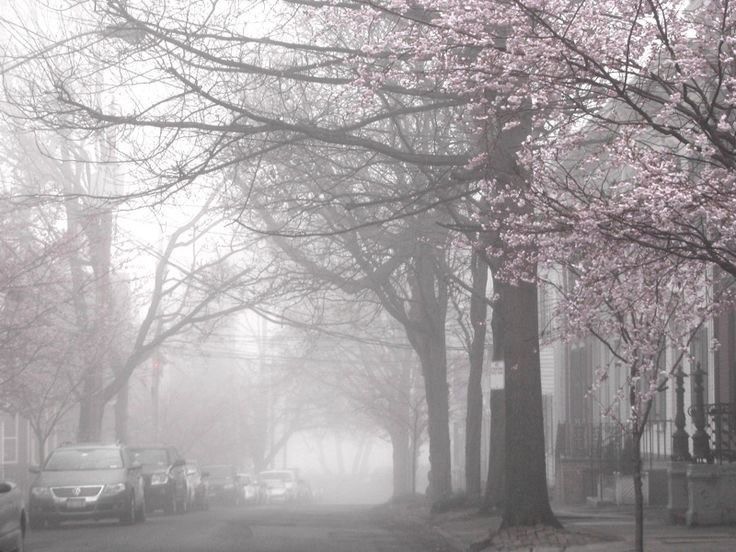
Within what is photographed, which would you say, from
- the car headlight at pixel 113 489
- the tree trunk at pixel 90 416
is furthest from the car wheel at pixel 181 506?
the car headlight at pixel 113 489

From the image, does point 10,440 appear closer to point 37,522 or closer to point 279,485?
point 279,485

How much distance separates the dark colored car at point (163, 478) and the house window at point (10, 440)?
1325 centimetres

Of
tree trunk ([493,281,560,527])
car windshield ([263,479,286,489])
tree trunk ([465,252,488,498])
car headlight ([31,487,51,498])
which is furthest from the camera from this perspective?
car windshield ([263,479,286,489])

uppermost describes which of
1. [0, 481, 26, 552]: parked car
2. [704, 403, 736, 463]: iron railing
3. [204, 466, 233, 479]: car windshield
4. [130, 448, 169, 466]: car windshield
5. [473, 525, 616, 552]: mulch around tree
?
[704, 403, 736, 463]: iron railing

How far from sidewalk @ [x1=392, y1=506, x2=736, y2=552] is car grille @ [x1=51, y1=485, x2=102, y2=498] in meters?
6.58

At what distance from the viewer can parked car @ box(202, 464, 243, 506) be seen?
51.9 meters

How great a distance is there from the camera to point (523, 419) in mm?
17609

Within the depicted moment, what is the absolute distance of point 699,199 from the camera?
882 centimetres

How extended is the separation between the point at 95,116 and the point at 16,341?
1495cm

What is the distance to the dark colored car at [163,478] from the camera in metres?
32.7

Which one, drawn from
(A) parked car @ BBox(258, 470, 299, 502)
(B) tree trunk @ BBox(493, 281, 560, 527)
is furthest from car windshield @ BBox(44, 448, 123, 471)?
(A) parked car @ BBox(258, 470, 299, 502)

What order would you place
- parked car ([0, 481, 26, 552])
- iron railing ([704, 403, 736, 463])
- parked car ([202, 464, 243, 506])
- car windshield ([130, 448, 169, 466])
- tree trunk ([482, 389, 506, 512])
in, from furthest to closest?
parked car ([202, 464, 243, 506])
car windshield ([130, 448, 169, 466])
tree trunk ([482, 389, 506, 512])
iron railing ([704, 403, 736, 463])
parked car ([0, 481, 26, 552])

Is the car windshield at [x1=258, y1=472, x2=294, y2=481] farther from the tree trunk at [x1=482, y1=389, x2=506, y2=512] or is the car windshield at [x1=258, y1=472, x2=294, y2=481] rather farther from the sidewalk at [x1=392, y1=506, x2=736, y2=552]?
the sidewalk at [x1=392, y1=506, x2=736, y2=552]

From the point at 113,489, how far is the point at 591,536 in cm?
1118
